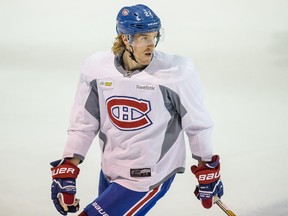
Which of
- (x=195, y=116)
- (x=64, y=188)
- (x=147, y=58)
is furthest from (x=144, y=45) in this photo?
(x=64, y=188)

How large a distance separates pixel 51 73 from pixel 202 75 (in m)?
1.13

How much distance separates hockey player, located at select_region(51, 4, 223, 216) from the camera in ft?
7.39

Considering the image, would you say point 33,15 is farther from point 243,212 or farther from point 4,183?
point 243,212

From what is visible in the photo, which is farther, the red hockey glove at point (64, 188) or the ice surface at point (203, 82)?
the ice surface at point (203, 82)

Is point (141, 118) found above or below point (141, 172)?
above

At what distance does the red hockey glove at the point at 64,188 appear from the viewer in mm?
2316

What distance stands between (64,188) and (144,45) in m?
0.55

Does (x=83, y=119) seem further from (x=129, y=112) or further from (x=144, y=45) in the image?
(x=144, y=45)

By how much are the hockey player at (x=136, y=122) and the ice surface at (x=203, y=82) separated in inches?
30.6

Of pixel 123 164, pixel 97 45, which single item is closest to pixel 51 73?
pixel 97 45

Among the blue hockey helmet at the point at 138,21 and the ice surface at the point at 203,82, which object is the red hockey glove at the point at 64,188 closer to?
the blue hockey helmet at the point at 138,21

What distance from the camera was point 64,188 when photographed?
2312mm

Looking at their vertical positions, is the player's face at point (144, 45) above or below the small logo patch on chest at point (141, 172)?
above

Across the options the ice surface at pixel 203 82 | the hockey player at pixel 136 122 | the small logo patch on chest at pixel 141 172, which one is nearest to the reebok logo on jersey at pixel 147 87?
the hockey player at pixel 136 122
